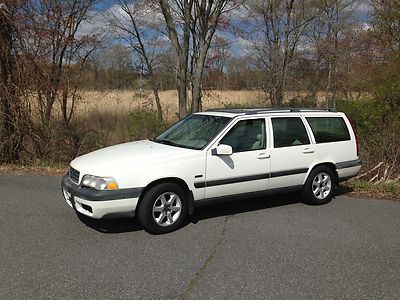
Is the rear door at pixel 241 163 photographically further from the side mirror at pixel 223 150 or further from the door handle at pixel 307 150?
the door handle at pixel 307 150

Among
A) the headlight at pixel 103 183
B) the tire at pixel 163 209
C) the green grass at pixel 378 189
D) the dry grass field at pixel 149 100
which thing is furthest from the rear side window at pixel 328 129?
the dry grass field at pixel 149 100

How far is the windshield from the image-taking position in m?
5.36

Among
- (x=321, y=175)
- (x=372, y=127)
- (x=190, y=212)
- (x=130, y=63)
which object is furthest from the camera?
(x=130, y=63)

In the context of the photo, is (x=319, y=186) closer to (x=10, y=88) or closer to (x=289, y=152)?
(x=289, y=152)

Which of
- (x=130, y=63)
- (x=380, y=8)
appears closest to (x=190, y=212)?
(x=380, y=8)

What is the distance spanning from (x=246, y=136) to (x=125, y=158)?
181 cm

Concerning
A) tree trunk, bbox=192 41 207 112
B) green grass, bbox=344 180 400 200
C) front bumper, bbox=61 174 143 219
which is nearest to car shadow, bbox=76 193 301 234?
front bumper, bbox=61 174 143 219

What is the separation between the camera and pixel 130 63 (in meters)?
23.1

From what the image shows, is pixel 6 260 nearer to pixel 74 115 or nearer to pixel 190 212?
pixel 190 212

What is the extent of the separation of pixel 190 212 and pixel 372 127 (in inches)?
349

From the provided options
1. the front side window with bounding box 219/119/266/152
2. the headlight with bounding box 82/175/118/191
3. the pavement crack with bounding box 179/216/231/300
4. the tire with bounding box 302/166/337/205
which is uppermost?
the front side window with bounding box 219/119/266/152

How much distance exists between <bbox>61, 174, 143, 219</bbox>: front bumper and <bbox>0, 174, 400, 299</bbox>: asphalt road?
0.32 metres

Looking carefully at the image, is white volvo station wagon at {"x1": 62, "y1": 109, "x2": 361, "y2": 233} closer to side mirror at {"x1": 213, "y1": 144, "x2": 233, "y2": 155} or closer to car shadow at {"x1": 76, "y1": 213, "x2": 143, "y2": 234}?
side mirror at {"x1": 213, "y1": 144, "x2": 233, "y2": 155}

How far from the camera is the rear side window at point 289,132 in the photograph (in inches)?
227
